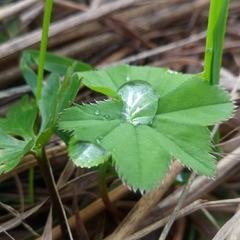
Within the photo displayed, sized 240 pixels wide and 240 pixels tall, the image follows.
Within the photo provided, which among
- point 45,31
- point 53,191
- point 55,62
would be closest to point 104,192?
point 53,191

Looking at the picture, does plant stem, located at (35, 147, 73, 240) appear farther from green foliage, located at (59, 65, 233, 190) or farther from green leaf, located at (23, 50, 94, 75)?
green leaf, located at (23, 50, 94, 75)

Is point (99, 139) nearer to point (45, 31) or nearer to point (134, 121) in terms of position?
point (134, 121)

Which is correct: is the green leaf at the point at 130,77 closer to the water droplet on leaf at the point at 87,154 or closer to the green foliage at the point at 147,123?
the green foliage at the point at 147,123

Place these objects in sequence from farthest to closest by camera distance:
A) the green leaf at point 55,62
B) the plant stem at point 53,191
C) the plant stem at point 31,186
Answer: the green leaf at point 55,62 < the plant stem at point 31,186 < the plant stem at point 53,191

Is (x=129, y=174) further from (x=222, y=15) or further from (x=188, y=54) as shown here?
(x=188, y=54)

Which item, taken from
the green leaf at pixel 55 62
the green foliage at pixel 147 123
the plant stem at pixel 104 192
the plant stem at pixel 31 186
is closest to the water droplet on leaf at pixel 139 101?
the green foliage at pixel 147 123

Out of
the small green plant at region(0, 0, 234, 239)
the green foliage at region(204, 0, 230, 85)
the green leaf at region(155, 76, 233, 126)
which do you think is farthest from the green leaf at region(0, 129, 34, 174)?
the green foliage at region(204, 0, 230, 85)

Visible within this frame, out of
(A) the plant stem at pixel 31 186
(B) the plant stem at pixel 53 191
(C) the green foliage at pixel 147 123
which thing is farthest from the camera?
(A) the plant stem at pixel 31 186
